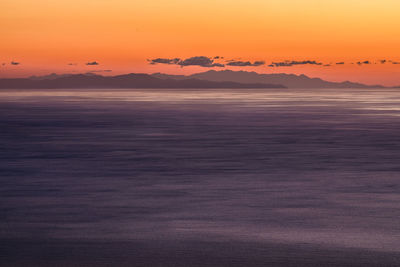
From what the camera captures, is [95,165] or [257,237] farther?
[95,165]

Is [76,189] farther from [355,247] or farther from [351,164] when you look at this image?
[351,164]

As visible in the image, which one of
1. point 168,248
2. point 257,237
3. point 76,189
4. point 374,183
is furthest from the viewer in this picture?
point 374,183

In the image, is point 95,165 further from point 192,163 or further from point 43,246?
point 43,246

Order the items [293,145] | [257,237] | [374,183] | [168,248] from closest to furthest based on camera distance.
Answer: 1. [168,248]
2. [257,237]
3. [374,183]
4. [293,145]

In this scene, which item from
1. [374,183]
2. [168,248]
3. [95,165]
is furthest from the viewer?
[95,165]

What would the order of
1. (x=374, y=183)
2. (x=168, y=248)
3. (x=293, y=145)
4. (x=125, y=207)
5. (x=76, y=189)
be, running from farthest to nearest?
(x=293, y=145), (x=374, y=183), (x=76, y=189), (x=125, y=207), (x=168, y=248)

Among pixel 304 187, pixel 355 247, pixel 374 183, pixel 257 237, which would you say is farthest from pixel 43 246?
pixel 374 183

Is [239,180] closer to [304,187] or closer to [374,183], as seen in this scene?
[304,187]

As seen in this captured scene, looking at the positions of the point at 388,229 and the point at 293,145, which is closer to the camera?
the point at 388,229

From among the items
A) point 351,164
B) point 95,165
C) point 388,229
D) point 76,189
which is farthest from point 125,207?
point 351,164
